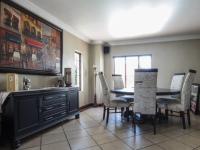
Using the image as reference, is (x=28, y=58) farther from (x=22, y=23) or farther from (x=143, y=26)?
(x=143, y=26)

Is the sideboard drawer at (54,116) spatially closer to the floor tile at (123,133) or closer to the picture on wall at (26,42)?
the picture on wall at (26,42)

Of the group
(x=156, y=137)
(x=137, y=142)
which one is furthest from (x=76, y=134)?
(x=156, y=137)

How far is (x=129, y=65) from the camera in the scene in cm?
666

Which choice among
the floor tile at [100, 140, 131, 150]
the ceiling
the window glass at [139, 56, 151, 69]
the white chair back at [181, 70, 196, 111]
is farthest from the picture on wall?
the window glass at [139, 56, 151, 69]

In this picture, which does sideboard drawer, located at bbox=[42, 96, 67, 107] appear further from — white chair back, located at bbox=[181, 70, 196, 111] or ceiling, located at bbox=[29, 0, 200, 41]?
white chair back, located at bbox=[181, 70, 196, 111]

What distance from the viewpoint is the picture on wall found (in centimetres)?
274

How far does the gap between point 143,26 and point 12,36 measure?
3.44 m

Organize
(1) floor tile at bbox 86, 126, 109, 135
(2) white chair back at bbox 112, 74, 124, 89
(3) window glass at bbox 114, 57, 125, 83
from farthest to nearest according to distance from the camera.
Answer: (3) window glass at bbox 114, 57, 125, 83, (2) white chair back at bbox 112, 74, 124, 89, (1) floor tile at bbox 86, 126, 109, 135

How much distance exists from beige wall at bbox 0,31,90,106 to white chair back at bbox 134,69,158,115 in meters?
2.09

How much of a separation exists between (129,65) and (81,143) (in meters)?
4.49

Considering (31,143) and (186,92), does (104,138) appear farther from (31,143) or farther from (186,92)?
(186,92)

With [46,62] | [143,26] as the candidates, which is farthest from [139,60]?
[46,62]

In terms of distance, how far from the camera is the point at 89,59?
6.60 m

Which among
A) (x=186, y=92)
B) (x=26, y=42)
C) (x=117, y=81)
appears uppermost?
(x=26, y=42)
